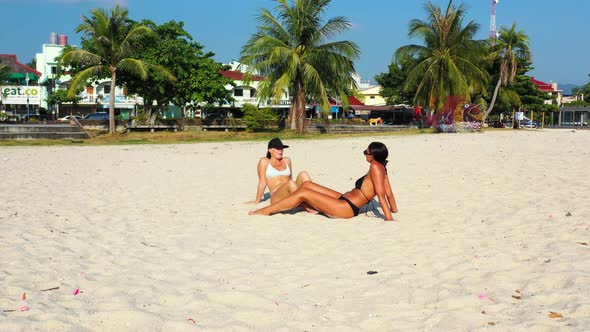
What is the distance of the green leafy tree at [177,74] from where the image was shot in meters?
33.7

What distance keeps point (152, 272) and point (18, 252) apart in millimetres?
1297

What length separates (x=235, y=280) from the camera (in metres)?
4.23

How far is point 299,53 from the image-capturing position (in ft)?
91.5

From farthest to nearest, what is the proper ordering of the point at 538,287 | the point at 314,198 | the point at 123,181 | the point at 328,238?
the point at 123,181, the point at 314,198, the point at 328,238, the point at 538,287

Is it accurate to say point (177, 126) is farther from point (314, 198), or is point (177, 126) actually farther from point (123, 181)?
point (314, 198)

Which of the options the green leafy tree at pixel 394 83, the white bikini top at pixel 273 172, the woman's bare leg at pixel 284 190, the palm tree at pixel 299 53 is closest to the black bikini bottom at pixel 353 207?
the woman's bare leg at pixel 284 190

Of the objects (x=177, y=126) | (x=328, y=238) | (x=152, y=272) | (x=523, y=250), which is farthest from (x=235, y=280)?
(x=177, y=126)

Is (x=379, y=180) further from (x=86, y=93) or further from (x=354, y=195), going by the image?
(x=86, y=93)

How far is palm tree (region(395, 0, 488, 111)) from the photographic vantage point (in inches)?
1185

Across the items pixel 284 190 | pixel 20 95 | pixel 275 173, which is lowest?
pixel 284 190

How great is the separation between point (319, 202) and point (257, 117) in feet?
85.0

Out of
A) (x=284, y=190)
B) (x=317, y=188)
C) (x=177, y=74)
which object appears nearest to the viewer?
(x=317, y=188)

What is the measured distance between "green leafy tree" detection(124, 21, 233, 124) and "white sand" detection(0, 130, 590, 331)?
2513 centimetres

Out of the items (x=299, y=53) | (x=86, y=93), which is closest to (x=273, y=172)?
(x=299, y=53)
